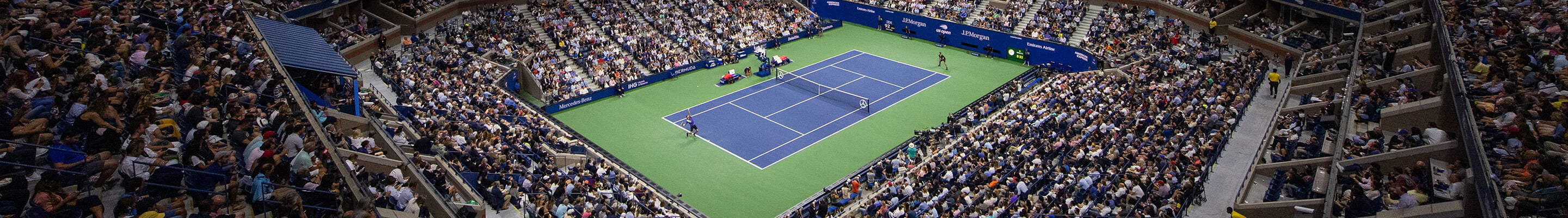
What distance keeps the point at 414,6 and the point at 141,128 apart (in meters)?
30.8

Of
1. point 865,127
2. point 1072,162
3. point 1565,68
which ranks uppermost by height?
point 1565,68

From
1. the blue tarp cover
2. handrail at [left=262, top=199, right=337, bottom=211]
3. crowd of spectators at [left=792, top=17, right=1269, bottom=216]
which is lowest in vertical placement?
crowd of spectators at [left=792, top=17, right=1269, bottom=216]

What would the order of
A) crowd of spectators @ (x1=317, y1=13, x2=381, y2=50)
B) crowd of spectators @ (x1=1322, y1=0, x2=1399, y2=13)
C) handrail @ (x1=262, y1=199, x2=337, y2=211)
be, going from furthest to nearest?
crowd of spectators @ (x1=317, y1=13, x2=381, y2=50)
crowd of spectators @ (x1=1322, y1=0, x2=1399, y2=13)
handrail @ (x1=262, y1=199, x2=337, y2=211)

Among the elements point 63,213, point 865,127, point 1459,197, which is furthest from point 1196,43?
point 63,213

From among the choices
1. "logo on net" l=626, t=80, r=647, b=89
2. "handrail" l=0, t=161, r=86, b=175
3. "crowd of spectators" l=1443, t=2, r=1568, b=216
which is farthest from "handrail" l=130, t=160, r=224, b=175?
"logo on net" l=626, t=80, r=647, b=89

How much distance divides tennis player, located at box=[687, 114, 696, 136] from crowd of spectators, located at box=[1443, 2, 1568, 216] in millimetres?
22713

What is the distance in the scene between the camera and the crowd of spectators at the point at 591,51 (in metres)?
44.0

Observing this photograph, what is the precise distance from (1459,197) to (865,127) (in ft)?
Answer: 72.2

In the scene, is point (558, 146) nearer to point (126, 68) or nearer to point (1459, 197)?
point (126, 68)

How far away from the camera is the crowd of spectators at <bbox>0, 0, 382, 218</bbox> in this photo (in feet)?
49.3

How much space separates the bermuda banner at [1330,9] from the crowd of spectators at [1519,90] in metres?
7.91

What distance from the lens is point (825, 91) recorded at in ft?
148

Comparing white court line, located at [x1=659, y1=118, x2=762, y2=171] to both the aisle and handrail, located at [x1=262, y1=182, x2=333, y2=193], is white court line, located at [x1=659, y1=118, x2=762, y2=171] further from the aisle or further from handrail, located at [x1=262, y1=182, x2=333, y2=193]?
handrail, located at [x1=262, y1=182, x2=333, y2=193]

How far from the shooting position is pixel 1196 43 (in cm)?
4403
